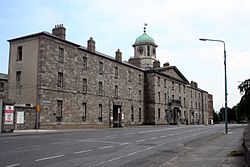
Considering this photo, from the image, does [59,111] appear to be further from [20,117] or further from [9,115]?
[9,115]

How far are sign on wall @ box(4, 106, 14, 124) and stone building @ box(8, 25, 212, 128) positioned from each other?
5318 millimetres

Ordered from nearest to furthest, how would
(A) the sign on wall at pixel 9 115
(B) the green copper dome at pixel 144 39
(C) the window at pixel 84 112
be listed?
(A) the sign on wall at pixel 9 115, (C) the window at pixel 84 112, (B) the green copper dome at pixel 144 39

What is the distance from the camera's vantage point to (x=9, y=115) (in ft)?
95.4

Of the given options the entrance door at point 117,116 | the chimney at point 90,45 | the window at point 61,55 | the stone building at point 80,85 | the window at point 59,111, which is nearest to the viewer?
the stone building at point 80,85

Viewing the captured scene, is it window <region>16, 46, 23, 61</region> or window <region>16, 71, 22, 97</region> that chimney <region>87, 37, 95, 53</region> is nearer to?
window <region>16, 46, 23, 61</region>

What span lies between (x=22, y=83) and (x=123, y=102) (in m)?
19.8

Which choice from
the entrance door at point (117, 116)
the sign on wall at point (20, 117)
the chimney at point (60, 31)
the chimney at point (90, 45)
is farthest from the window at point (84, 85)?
the sign on wall at point (20, 117)

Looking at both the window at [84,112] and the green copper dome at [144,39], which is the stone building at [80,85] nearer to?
the window at [84,112]

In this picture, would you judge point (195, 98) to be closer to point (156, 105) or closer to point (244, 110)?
point (156, 105)

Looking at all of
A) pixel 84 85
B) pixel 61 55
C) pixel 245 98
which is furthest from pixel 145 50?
pixel 245 98

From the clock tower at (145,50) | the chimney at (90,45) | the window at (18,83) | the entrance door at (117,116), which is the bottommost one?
the entrance door at (117,116)

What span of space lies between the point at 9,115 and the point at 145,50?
157ft

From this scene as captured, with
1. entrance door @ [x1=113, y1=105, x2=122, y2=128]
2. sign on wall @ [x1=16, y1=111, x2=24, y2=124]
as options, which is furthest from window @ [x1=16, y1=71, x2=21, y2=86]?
entrance door @ [x1=113, y1=105, x2=122, y2=128]

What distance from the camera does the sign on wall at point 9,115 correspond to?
2870cm
